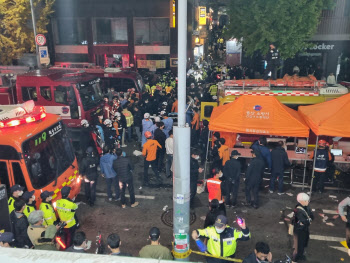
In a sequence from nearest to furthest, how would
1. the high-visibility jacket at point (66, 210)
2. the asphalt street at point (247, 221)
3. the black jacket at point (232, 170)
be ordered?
the high-visibility jacket at point (66, 210) → the asphalt street at point (247, 221) → the black jacket at point (232, 170)

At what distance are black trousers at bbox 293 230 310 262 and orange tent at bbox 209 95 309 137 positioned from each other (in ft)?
12.6

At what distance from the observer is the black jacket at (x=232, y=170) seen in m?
8.90

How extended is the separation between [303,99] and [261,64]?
1658cm

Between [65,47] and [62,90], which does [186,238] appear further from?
[65,47]

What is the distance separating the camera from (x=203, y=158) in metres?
13.0

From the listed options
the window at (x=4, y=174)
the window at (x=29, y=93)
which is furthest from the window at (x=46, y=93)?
the window at (x=4, y=174)

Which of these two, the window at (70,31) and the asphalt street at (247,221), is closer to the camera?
→ the asphalt street at (247,221)

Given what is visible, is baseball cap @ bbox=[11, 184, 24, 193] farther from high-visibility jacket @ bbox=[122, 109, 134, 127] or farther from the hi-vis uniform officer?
high-visibility jacket @ bbox=[122, 109, 134, 127]

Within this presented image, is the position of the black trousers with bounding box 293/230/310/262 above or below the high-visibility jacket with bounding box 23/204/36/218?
below

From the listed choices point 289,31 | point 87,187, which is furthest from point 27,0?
point 87,187

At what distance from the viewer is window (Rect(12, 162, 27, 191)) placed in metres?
7.35

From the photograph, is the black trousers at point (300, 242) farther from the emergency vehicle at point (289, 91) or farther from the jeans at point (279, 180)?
the emergency vehicle at point (289, 91)

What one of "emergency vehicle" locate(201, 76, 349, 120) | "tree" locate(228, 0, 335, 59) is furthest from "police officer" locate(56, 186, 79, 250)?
"tree" locate(228, 0, 335, 59)

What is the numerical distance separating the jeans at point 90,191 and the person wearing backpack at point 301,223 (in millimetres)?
5514
